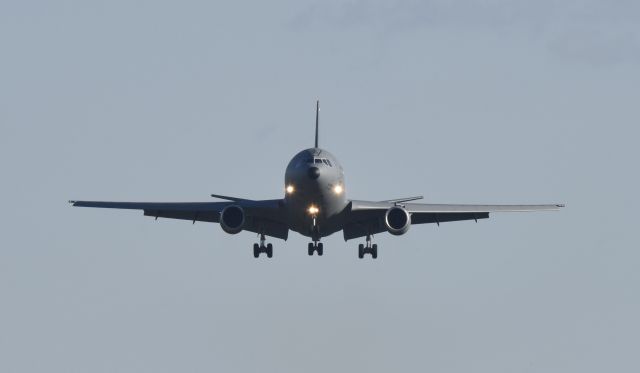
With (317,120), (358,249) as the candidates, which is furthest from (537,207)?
(317,120)

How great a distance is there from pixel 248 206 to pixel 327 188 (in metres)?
5.38

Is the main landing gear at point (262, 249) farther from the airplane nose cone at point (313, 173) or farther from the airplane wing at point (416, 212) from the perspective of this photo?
the airplane nose cone at point (313, 173)

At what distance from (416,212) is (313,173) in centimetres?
873

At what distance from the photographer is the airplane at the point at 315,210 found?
66188 mm

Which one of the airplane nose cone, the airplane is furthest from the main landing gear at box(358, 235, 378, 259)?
the airplane nose cone

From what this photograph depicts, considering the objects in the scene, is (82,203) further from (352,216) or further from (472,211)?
(472,211)

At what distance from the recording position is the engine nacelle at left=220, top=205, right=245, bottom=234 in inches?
2702

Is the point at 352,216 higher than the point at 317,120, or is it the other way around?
the point at 317,120

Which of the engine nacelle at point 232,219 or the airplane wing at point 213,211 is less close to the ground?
the airplane wing at point 213,211

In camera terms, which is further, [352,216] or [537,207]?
[537,207]

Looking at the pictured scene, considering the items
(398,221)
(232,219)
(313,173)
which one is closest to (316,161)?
(313,173)

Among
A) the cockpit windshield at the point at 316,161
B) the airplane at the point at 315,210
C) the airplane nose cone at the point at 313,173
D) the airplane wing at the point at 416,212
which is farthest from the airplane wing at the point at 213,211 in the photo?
the airplane nose cone at the point at 313,173

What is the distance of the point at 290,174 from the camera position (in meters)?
66.4

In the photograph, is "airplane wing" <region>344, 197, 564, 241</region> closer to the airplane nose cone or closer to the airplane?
the airplane
